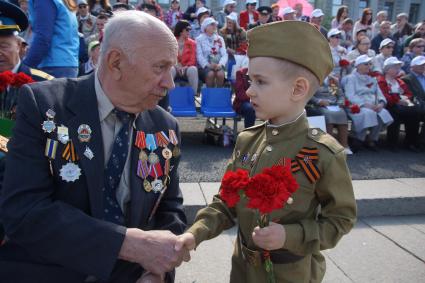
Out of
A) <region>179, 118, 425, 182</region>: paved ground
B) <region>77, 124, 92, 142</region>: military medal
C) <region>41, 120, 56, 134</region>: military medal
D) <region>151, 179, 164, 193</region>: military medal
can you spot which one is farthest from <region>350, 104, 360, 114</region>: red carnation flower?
<region>41, 120, 56, 134</region>: military medal

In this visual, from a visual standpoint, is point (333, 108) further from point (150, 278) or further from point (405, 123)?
point (150, 278)

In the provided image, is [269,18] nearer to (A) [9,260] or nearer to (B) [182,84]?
(B) [182,84]

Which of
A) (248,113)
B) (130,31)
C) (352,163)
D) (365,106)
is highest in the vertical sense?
(130,31)

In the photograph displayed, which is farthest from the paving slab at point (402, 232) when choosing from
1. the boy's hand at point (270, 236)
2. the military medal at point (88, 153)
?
the military medal at point (88, 153)

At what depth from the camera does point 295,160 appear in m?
1.81

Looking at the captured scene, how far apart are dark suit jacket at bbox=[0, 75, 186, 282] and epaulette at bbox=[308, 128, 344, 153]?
0.77m

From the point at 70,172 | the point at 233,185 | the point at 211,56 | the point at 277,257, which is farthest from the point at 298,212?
the point at 211,56

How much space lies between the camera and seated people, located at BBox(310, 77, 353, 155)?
6.65 m

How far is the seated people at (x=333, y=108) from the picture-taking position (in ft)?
21.8

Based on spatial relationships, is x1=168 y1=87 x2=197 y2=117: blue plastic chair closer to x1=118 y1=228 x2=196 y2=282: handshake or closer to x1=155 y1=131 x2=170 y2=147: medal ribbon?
Answer: x1=155 y1=131 x2=170 y2=147: medal ribbon

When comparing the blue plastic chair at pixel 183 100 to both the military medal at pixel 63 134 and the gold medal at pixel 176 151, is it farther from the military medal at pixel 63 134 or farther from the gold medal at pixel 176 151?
the military medal at pixel 63 134

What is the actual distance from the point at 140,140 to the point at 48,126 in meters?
0.41

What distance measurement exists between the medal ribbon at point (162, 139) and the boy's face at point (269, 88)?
1.57 ft

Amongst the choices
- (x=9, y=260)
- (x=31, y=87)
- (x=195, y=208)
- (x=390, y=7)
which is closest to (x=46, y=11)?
(x=195, y=208)
